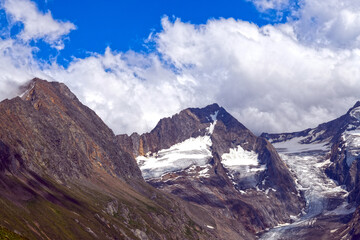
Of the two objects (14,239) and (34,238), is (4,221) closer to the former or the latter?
(34,238)

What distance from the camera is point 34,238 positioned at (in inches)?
7407

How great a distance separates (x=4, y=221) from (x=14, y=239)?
83.1 metres

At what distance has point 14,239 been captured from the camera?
108 metres

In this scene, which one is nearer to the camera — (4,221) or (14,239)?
(14,239)

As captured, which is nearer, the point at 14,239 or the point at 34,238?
the point at 14,239

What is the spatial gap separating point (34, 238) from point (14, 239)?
279ft

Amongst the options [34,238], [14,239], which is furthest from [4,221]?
[14,239]

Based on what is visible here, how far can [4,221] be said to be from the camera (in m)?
184

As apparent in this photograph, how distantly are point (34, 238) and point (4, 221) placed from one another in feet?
43.4
